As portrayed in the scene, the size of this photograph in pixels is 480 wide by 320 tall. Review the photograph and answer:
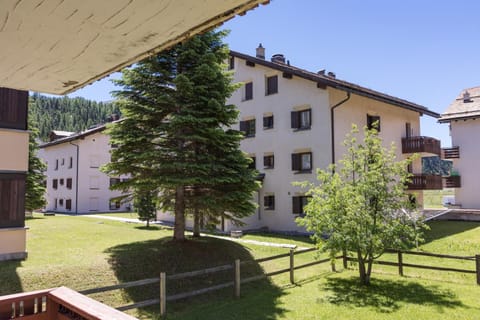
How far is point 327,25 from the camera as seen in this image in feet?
52.1

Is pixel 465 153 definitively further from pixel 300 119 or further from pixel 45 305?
pixel 45 305

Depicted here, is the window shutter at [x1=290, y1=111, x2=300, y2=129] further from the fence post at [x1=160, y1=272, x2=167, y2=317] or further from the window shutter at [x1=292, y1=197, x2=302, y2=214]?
the fence post at [x1=160, y1=272, x2=167, y2=317]

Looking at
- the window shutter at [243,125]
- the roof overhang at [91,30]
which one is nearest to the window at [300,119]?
the window shutter at [243,125]

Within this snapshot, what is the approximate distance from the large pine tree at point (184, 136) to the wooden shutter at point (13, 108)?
3.15 m

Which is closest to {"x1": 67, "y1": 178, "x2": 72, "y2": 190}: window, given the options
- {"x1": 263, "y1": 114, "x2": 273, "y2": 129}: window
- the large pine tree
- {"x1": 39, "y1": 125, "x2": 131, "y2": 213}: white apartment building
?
{"x1": 39, "y1": 125, "x2": 131, "y2": 213}: white apartment building

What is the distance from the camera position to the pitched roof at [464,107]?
29.0m

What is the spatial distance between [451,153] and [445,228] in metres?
10.1

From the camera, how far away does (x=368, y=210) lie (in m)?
11.0

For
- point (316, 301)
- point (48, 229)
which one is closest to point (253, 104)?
point (48, 229)

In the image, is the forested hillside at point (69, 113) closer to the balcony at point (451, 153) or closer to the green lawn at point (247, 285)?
the balcony at point (451, 153)

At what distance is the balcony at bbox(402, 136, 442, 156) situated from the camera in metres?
26.2

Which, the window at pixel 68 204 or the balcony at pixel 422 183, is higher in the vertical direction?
the balcony at pixel 422 183

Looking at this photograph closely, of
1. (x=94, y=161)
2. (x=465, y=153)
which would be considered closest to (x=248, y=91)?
(x=465, y=153)

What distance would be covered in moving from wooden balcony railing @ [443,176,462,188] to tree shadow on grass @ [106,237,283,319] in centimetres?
2187
